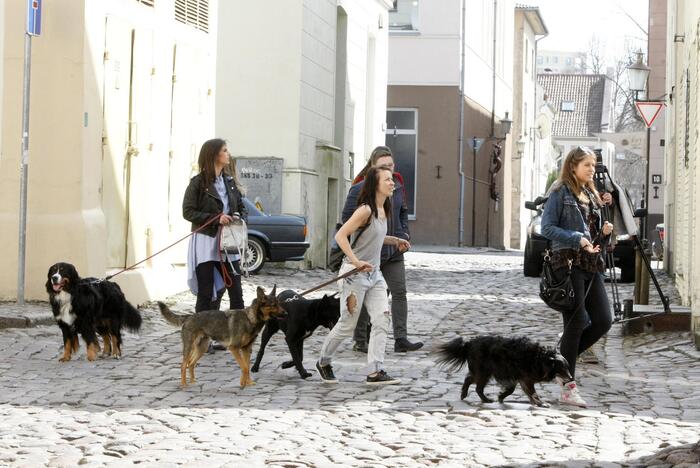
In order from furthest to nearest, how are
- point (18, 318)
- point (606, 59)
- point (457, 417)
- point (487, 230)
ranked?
point (606, 59) → point (487, 230) → point (18, 318) → point (457, 417)

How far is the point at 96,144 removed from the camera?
51.8ft

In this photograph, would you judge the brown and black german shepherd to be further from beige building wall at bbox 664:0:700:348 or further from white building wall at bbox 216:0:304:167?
white building wall at bbox 216:0:304:167

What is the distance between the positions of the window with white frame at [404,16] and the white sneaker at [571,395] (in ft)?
108

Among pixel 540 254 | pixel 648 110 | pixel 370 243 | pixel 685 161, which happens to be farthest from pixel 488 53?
pixel 370 243

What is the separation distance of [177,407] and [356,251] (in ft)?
6.67

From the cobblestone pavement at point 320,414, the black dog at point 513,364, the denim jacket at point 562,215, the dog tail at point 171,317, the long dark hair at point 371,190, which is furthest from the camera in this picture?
the dog tail at point 171,317

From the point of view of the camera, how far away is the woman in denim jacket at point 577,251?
10.0 m

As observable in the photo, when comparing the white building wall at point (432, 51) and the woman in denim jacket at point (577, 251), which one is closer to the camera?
the woman in denim jacket at point (577, 251)

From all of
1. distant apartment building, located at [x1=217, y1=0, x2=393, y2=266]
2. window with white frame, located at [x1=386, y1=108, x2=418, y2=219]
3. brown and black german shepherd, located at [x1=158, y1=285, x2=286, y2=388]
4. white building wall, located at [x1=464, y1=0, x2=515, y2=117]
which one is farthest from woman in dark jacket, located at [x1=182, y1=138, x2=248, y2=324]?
white building wall, located at [x1=464, y1=0, x2=515, y2=117]

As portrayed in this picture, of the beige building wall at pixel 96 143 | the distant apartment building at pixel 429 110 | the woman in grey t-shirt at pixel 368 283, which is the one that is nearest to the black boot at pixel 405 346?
the woman in grey t-shirt at pixel 368 283

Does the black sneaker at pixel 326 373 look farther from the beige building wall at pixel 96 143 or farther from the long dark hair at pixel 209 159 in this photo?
the beige building wall at pixel 96 143

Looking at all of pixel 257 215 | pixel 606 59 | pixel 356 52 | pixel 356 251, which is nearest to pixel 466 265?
pixel 356 52

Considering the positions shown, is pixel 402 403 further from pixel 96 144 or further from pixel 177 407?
pixel 96 144

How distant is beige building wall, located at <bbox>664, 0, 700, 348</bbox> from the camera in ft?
49.6
